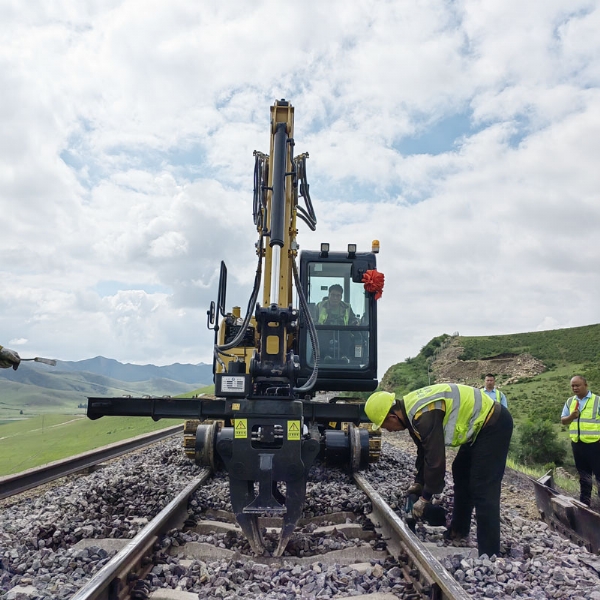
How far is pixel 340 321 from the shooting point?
8281mm

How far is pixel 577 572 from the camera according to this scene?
4.15 m

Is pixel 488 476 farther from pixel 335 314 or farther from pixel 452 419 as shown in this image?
pixel 335 314

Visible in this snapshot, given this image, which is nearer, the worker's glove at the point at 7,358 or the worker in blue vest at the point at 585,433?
the worker's glove at the point at 7,358

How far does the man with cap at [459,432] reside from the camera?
14.9 feet

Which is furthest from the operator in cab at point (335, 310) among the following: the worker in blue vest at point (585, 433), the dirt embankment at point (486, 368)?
the dirt embankment at point (486, 368)

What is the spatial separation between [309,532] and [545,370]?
37371 mm

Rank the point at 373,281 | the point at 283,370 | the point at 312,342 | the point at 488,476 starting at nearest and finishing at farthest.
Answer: the point at 488,476, the point at 283,370, the point at 312,342, the point at 373,281

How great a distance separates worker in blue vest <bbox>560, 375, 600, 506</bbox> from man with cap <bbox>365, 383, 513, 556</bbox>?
3134 mm

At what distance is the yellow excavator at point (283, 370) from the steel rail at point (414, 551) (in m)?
0.83

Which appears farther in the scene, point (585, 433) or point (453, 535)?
point (585, 433)

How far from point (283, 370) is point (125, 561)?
2298mm

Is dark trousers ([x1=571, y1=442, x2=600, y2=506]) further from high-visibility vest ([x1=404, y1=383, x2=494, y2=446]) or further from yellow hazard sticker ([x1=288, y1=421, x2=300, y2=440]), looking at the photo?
yellow hazard sticker ([x1=288, y1=421, x2=300, y2=440])

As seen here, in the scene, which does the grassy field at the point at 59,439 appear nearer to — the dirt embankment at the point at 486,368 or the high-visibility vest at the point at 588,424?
the high-visibility vest at the point at 588,424

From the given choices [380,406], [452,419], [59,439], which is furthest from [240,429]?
[59,439]
